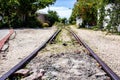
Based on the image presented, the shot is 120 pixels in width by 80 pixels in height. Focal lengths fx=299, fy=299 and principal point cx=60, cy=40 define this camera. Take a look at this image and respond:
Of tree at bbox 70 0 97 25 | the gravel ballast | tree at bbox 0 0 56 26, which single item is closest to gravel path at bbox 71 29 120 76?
the gravel ballast

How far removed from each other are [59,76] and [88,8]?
3737cm

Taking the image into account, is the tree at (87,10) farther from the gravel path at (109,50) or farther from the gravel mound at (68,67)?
the gravel mound at (68,67)

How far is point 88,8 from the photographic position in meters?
43.4

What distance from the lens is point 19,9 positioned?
45.4 m

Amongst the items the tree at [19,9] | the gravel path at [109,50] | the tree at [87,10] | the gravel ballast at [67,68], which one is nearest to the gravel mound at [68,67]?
the gravel ballast at [67,68]

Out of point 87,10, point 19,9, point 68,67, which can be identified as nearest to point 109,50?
point 68,67

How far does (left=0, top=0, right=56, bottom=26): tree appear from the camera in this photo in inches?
1698

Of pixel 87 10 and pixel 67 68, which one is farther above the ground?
pixel 87 10

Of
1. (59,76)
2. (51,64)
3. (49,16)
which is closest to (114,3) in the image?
(51,64)

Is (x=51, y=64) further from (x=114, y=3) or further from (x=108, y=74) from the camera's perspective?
(x=114, y=3)

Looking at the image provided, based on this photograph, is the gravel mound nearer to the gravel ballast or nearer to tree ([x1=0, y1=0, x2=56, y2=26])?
the gravel ballast

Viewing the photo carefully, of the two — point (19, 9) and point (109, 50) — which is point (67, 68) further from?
point (19, 9)

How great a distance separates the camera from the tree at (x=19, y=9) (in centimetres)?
4312

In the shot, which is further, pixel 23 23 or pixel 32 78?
pixel 23 23
